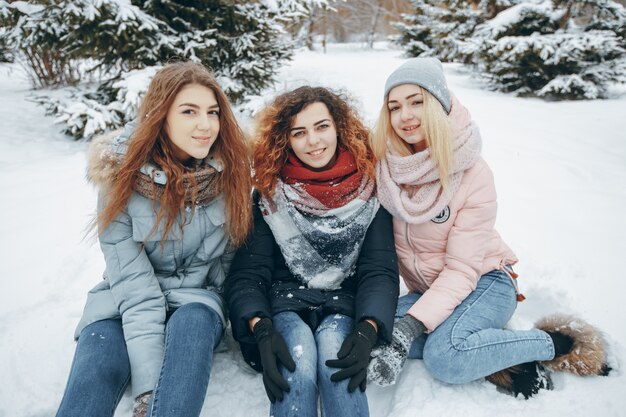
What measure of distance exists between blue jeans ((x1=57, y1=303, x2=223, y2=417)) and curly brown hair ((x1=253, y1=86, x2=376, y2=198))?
80 cm

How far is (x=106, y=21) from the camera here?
425 cm

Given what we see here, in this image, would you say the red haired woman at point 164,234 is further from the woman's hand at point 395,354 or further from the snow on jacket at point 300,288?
the woman's hand at point 395,354

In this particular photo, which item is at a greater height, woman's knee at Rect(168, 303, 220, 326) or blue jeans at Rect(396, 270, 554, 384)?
woman's knee at Rect(168, 303, 220, 326)

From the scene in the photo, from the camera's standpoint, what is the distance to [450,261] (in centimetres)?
197

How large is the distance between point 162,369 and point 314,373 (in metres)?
0.66

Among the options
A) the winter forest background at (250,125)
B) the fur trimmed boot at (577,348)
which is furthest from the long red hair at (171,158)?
the fur trimmed boot at (577,348)

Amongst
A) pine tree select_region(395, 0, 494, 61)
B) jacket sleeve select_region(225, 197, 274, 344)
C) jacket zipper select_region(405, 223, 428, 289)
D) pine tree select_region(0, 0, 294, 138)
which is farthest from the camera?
pine tree select_region(395, 0, 494, 61)

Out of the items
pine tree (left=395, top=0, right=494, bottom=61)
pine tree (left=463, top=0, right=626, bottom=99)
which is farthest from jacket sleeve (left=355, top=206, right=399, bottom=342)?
pine tree (left=395, top=0, right=494, bottom=61)

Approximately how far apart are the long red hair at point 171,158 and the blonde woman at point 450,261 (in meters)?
0.81

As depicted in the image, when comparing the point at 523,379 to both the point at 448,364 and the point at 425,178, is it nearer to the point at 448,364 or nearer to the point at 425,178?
the point at 448,364

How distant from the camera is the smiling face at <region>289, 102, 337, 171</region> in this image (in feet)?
6.42

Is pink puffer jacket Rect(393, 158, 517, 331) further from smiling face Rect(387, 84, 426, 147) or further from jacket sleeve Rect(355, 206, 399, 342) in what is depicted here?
smiling face Rect(387, 84, 426, 147)

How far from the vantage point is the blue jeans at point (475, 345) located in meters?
1.77

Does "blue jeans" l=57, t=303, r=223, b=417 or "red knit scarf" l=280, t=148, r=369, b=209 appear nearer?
"blue jeans" l=57, t=303, r=223, b=417
